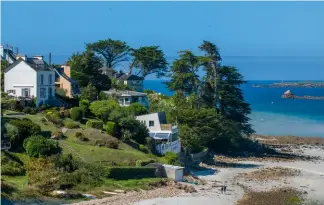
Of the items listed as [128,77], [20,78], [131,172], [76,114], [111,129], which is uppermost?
[128,77]

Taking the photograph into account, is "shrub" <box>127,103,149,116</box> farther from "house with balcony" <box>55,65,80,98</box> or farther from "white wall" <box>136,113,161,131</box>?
"house with balcony" <box>55,65,80,98</box>

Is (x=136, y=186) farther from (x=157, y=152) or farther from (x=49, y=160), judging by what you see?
(x=157, y=152)

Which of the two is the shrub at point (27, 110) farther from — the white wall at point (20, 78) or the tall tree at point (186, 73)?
the tall tree at point (186, 73)

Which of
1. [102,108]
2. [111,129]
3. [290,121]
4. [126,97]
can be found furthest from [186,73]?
[290,121]

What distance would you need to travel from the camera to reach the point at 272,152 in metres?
69.0

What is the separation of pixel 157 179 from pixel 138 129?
30.4 feet

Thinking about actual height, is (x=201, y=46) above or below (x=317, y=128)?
above

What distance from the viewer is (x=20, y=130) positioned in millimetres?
43250

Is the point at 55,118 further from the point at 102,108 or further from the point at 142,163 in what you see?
the point at 142,163

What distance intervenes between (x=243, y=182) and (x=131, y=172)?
10.4 meters

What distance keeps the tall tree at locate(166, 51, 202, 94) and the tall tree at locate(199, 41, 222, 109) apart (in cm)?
112

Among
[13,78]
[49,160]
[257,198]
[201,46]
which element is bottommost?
[257,198]

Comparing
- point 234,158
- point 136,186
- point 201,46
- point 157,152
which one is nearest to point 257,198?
point 136,186

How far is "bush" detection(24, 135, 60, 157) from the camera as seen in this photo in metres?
41.2
